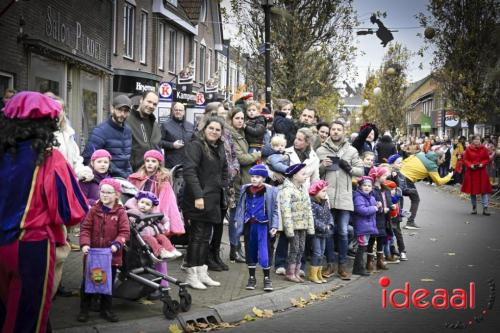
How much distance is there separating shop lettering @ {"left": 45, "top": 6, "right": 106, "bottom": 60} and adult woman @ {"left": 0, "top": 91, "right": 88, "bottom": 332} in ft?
36.7

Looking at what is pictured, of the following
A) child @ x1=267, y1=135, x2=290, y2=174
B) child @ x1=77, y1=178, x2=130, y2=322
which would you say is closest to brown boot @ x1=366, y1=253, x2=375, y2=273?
child @ x1=267, y1=135, x2=290, y2=174

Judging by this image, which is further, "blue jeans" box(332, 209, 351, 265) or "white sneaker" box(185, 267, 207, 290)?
"blue jeans" box(332, 209, 351, 265)

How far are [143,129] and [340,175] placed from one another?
9.38ft

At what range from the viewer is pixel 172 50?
3178 centimetres

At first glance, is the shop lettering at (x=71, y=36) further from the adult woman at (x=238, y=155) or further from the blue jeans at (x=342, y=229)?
the blue jeans at (x=342, y=229)

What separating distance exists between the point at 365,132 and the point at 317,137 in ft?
2.67

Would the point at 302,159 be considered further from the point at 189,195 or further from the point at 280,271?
the point at 189,195

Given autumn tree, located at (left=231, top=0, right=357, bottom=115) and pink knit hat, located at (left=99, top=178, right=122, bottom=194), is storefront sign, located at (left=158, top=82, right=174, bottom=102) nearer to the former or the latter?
autumn tree, located at (left=231, top=0, right=357, bottom=115)

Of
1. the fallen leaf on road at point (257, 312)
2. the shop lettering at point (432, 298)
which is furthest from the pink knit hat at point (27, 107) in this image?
the shop lettering at point (432, 298)

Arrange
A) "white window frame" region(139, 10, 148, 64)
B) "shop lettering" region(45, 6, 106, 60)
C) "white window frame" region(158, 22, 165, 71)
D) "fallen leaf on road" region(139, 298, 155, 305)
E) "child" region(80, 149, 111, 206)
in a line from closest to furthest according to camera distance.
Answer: "fallen leaf on road" region(139, 298, 155, 305)
"child" region(80, 149, 111, 206)
"shop lettering" region(45, 6, 106, 60)
"white window frame" region(139, 10, 148, 64)
"white window frame" region(158, 22, 165, 71)

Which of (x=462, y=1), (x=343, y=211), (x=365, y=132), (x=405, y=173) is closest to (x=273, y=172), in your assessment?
(x=343, y=211)

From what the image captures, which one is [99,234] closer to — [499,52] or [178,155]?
[178,155]

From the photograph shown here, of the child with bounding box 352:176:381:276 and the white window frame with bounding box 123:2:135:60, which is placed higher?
the white window frame with bounding box 123:2:135:60

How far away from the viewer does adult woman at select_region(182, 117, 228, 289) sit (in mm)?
8227
